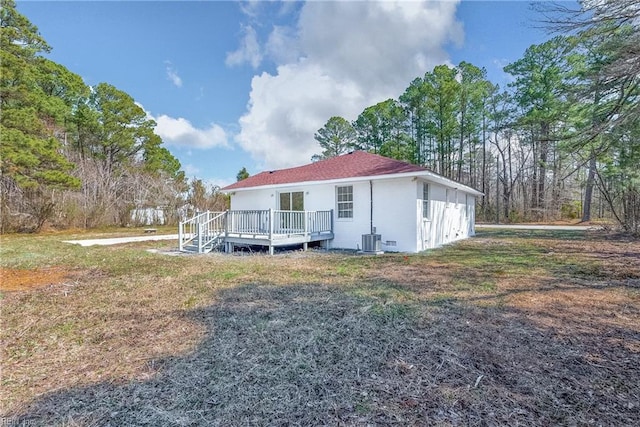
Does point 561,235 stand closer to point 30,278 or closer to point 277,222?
point 277,222

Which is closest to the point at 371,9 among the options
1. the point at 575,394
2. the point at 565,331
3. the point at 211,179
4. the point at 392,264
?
the point at 392,264

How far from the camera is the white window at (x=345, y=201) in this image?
37.5 ft

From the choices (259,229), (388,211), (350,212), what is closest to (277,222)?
(259,229)

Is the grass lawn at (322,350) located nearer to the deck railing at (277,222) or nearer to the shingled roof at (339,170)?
the deck railing at (277,222)

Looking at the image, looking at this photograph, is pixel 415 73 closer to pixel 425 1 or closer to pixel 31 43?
pixel 425 1

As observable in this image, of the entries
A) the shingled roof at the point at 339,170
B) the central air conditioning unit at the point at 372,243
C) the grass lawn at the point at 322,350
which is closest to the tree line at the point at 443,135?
the shingled roof at the point at 339,170

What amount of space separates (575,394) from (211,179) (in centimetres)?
2449

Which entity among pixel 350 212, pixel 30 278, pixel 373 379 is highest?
pixel 350 212

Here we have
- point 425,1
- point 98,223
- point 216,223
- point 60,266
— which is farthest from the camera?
point 98,223

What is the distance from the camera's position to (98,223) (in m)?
20.0

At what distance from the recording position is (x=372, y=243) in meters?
10.2

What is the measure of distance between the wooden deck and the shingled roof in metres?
1.61

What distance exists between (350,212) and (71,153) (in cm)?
2247

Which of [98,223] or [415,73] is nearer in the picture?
[98,223]
